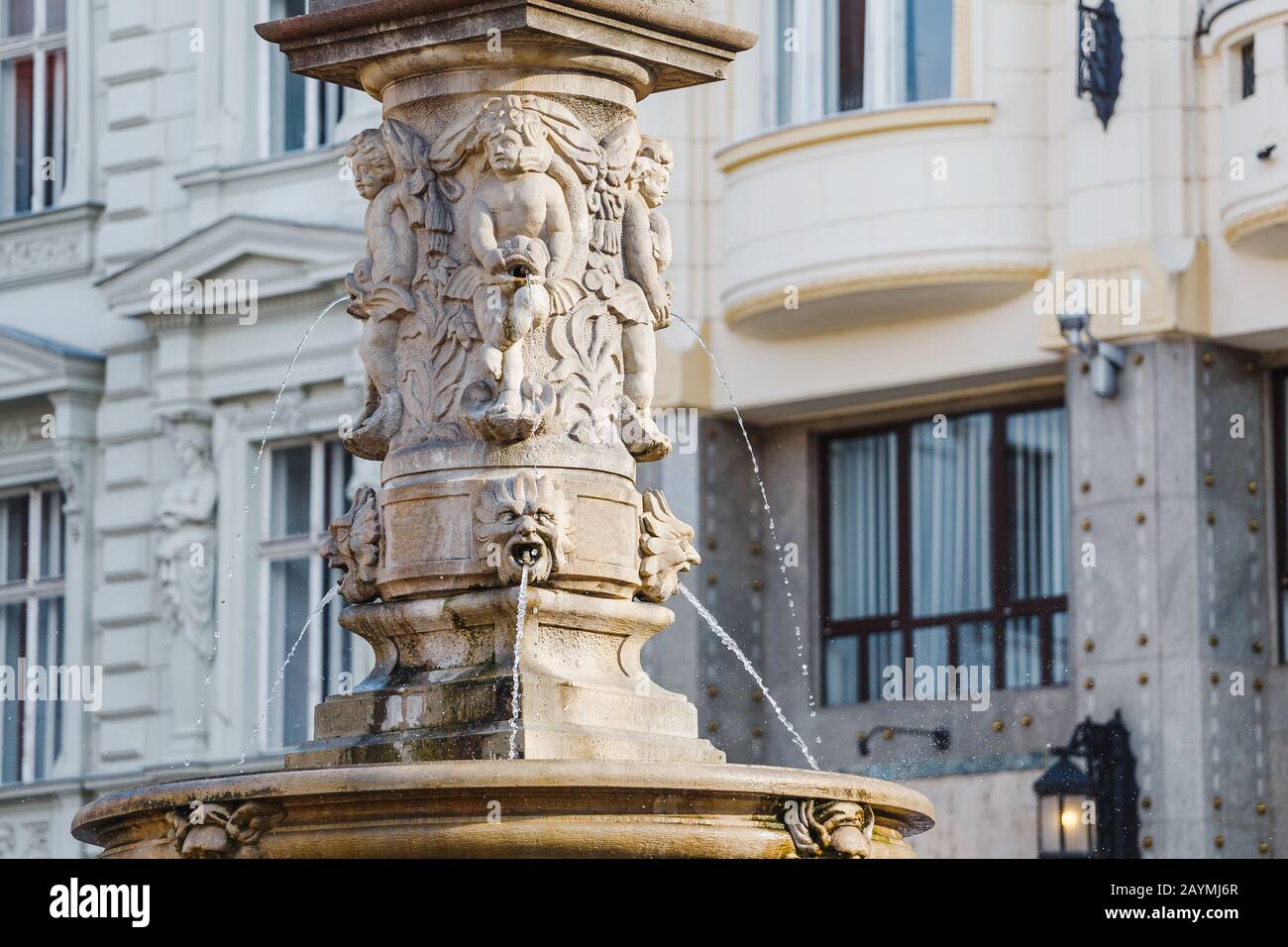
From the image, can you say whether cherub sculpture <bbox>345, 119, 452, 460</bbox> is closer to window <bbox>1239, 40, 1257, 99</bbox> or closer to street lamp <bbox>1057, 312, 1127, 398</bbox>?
street lamp <bbox>1057, 312, 1127, 398</bbox>

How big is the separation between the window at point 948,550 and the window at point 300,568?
4.16 metres

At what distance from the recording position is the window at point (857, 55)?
24.9 meters

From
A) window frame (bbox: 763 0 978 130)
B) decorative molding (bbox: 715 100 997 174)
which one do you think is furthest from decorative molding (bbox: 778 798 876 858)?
window frame (bbox: 763 0 978 130)

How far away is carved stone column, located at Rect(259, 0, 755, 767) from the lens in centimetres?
1215

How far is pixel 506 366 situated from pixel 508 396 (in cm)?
14

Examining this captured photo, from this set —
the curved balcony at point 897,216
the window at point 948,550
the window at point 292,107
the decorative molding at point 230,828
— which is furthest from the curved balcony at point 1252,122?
the decorative molding at point 230,828

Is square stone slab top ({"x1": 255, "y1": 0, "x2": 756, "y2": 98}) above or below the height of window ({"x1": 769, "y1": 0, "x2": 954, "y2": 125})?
below

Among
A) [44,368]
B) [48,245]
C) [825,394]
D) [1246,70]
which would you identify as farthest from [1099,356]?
[48,245]

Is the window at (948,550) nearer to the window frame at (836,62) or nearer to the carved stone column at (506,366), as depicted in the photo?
the window frame at (836,62)

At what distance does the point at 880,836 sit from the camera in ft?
38.7

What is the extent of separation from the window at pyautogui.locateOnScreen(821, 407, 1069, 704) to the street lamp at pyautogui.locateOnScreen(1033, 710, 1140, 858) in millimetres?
1449

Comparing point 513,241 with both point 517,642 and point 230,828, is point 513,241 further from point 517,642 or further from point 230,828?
point 230,828
